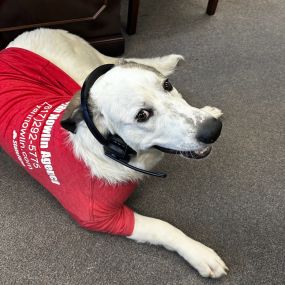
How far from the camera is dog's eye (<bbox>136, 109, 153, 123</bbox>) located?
98 cm

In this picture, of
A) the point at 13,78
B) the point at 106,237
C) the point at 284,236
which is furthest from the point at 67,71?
the point at 284,236

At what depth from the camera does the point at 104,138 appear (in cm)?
105

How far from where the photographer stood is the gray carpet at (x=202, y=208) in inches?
53.3

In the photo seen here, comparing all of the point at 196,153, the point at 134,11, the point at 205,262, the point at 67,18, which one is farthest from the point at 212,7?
the point at 205,262

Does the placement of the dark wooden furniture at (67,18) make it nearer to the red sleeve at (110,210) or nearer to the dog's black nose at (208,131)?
the red sleeve at (110,210)

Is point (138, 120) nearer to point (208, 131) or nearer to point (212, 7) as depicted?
point (208, 131)

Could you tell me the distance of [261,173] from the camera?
5.29 ft

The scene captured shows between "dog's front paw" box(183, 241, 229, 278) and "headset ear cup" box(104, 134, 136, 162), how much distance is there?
1.60 ft

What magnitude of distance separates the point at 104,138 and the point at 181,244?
537 mm

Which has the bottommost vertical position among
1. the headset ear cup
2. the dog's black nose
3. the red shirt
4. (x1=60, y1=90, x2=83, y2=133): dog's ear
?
the red shirt

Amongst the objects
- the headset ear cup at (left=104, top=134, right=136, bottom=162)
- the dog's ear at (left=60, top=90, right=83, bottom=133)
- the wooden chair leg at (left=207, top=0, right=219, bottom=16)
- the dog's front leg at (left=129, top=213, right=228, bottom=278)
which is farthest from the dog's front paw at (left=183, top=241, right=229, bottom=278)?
the wooden chair leg at (left=207, top=0, right=219, bottom=16)

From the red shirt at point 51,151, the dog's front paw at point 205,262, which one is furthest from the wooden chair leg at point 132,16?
the dog's front paw at point 205,262

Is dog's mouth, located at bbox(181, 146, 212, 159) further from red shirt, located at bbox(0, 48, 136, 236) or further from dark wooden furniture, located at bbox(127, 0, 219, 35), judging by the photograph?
dark wooden furniture, located at bbox(127, 0, 219, 35)

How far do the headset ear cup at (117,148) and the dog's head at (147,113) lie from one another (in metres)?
0.02
